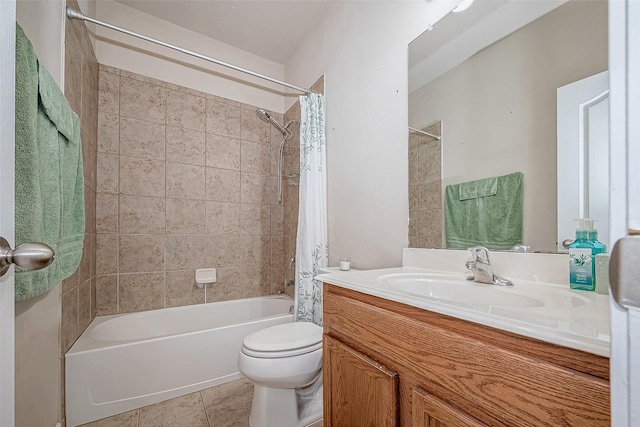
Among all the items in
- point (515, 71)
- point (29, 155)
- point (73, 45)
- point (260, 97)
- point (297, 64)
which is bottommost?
point (29, 155)

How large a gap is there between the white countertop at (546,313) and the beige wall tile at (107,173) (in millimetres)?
2016

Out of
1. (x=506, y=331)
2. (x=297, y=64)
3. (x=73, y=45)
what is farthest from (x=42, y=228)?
(x=297, y=64)

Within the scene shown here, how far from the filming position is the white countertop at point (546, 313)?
0.43 metres

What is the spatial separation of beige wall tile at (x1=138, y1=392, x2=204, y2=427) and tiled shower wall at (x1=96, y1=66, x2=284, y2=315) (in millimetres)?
745

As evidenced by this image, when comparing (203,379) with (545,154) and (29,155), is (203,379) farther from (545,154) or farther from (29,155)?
(545,154)

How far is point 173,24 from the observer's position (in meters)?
2.17

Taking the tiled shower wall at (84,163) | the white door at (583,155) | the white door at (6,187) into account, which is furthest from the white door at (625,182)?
the tiled shower wall at (84,163)

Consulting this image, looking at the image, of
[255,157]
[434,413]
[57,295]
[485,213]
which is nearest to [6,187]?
[434,413]

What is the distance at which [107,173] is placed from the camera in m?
1.94

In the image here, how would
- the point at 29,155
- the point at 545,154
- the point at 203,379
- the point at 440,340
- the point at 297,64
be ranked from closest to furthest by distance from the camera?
the point at 440,340 → the point at 29,155 → the point at 545,154 → the point at 203,379 → the point at 297,64

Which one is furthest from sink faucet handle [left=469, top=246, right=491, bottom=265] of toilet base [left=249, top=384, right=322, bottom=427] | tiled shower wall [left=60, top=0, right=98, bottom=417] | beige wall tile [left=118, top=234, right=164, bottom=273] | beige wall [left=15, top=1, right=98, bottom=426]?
beige wall tile [left=118, top=234, right=164, bottom=273]

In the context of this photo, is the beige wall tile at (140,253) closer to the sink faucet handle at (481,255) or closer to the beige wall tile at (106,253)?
the beige wall tile at (106,253)

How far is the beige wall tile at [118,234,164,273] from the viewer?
6.49 feet

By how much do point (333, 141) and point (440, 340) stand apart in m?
1.54
